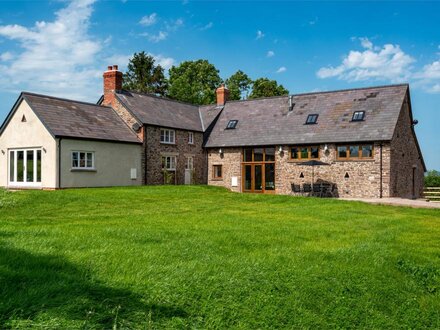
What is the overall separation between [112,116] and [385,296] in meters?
25.2

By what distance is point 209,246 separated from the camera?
8945mm

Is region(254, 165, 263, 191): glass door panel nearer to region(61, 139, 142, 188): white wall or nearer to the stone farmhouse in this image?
the stone farmhouse

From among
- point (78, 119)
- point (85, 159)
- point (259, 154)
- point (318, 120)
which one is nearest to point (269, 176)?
point (259, 154)

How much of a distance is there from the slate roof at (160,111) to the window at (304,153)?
8.00m

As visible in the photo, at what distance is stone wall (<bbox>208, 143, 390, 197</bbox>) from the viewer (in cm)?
2638

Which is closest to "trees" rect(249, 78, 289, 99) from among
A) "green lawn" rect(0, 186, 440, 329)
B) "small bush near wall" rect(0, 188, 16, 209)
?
"small bush near wall" rect(0, 188, 16, 209)

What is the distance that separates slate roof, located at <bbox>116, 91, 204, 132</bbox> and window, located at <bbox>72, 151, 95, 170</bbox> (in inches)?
181

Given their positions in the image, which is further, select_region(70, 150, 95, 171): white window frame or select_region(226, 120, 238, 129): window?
→ select_region(226, 120, 238, 129): window

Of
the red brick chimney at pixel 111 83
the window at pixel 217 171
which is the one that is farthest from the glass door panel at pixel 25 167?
the window at pixel 217 171

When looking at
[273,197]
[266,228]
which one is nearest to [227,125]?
[273,197]

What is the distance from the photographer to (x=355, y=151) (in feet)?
89.8

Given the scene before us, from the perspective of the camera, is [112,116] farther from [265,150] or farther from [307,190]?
[307,190]

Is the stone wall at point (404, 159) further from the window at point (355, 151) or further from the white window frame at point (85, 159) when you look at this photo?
the white window frame at point (85, 159)

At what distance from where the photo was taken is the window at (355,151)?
2686 cm
